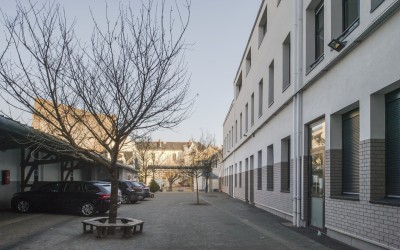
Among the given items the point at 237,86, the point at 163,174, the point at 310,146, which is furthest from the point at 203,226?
the point at 163,174

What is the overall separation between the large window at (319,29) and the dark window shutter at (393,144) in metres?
5.16

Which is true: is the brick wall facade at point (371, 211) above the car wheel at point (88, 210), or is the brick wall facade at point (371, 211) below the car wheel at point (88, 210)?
above

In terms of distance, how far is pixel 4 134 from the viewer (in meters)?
17.0

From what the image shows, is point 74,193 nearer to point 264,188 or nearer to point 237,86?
point 264,188

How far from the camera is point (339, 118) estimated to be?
457 inches

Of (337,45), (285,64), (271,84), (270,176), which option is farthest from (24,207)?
(337,45)

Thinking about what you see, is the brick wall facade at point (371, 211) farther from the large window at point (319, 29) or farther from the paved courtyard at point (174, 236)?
the large window at point (319, 29)

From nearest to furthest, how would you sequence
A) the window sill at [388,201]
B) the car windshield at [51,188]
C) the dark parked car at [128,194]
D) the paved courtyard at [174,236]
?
the window sill at [388,201] → the paved courtyard at [174,236] → the car windshield at [51,188] → the dark parked car at [128,194]

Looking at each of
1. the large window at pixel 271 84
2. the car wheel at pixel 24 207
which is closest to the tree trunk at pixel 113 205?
the car wheel at pixel 24 207

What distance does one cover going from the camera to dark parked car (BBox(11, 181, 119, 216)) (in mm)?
18531

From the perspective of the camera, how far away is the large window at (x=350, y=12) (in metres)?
10.9

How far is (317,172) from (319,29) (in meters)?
4.39

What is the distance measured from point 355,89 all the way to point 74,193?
1295 centimetres

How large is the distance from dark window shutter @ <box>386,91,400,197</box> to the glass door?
Answer: 3.77m
